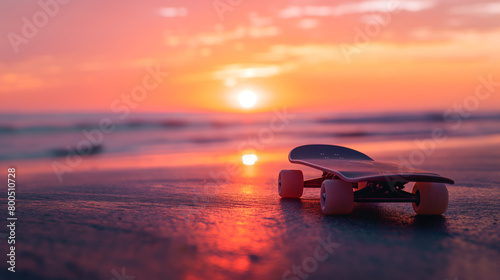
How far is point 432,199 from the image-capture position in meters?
3.97

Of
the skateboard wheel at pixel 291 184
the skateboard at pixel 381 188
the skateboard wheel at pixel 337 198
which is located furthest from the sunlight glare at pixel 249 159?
the skateboard wheel at pixel 337 198

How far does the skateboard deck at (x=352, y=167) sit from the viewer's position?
3.80 meters

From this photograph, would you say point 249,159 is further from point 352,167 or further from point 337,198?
point 337,198

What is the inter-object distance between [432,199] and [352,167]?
73 centimetres

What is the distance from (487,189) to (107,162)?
608 centimetres

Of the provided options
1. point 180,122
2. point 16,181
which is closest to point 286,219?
point 16,181

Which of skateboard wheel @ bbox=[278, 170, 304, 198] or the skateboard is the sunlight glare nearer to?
skateboard wheel @ bbox=[278, 170, 304, 198]

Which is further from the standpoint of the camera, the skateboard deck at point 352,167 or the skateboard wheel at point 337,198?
the skateboard wheel at point 337,198

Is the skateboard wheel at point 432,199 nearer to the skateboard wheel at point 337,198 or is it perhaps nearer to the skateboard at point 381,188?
the skateboard at point 381,188

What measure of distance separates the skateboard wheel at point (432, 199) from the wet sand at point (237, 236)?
0.09 meters

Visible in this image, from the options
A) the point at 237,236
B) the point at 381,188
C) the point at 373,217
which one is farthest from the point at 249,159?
the point at 237,236

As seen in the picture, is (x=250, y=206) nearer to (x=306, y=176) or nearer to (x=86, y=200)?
(x=86, y=200)

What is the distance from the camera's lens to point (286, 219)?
3807 mm

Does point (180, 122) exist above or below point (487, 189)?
above
